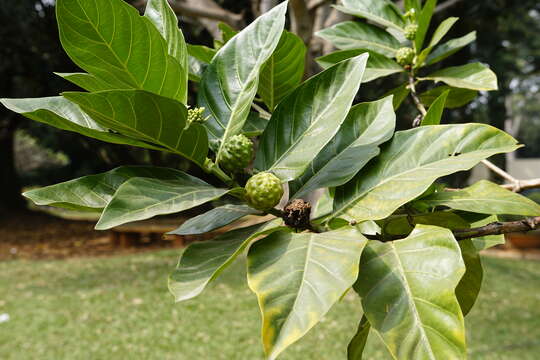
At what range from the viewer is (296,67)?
0.65 meters

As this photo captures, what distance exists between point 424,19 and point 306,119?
0.59 meters

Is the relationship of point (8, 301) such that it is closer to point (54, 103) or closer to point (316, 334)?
point (316, 334)

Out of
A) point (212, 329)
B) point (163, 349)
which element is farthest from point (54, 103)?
point (212, 329)

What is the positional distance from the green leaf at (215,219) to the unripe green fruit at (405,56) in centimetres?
67

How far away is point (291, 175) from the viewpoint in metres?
0.52

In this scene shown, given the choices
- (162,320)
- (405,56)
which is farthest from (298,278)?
(162,320)

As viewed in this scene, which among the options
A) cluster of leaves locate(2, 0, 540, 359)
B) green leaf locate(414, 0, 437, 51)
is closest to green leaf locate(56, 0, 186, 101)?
cluster of leaves locate(2, 0, 540, 359)

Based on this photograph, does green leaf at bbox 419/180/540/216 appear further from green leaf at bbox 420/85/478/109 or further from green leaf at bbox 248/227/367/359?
green leaf at bbox 420/85/478/109

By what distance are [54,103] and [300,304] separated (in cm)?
35

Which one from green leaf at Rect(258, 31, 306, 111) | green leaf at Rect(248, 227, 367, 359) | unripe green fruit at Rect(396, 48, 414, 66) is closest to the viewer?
green leaf at Rect(248, 227, 367, 359)

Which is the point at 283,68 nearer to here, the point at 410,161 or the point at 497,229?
the point at 410,161

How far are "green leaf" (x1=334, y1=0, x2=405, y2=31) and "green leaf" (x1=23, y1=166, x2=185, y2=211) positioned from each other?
2.30ft

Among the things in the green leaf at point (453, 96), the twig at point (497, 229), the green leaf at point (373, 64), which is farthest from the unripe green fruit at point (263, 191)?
the green leaf at point (453, 96)

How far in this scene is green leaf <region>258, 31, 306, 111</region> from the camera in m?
0.64
